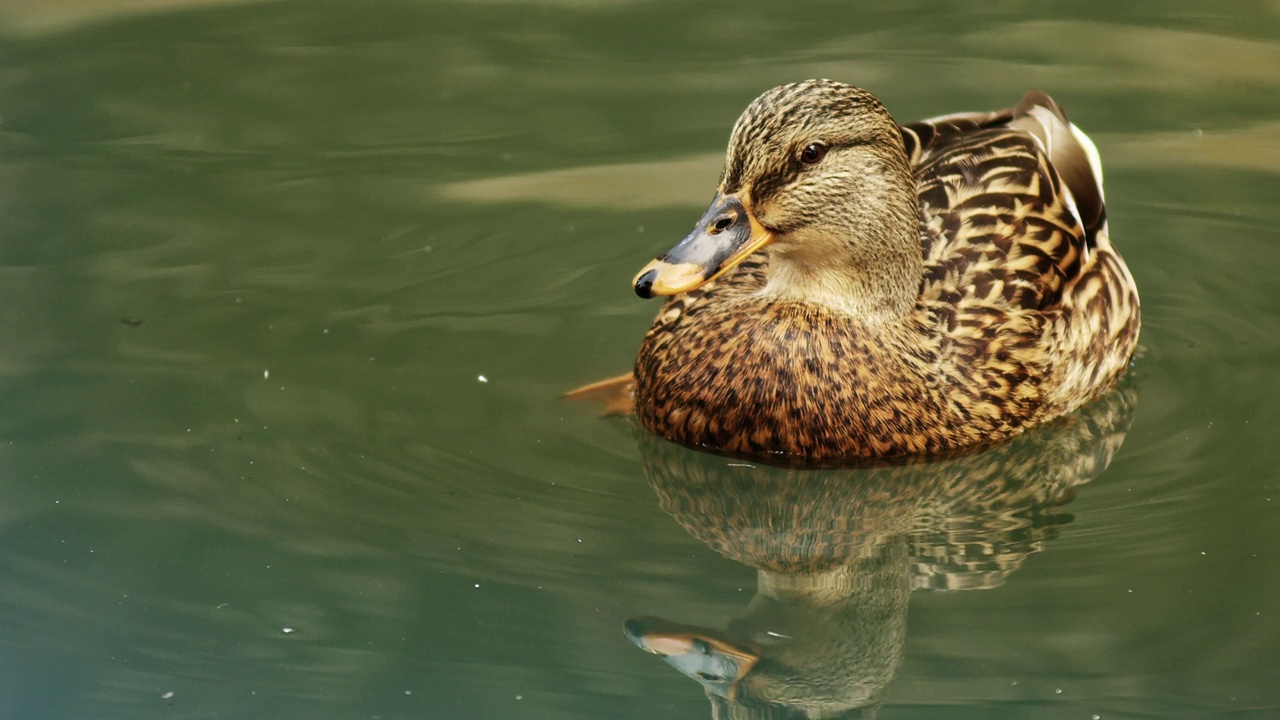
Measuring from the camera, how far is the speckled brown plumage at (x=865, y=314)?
535cm

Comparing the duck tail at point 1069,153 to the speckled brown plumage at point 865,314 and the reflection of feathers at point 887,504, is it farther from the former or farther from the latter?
the reflection of feathers at point 887,504

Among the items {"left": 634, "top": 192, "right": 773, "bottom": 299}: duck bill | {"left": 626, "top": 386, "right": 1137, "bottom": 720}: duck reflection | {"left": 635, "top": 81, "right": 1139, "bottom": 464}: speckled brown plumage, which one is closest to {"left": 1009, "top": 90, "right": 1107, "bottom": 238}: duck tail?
{"left": 635, "top": 81, "right": 1139, "bottom": 464}: speckled brown plumage

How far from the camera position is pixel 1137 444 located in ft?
18.9

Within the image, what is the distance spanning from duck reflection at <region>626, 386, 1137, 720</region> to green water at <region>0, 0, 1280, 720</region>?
0.01 m

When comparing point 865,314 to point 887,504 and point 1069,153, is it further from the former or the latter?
point 1069,153

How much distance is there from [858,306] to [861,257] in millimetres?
191

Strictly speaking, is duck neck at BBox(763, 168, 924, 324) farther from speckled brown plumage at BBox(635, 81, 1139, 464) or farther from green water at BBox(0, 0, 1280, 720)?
green water at BBox(0, 0, 1280, 720)

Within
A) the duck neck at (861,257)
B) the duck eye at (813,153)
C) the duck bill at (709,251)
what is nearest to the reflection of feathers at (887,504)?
the duck neck at (861,257)

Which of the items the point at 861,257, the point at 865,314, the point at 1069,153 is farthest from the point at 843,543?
the point at 1069,153

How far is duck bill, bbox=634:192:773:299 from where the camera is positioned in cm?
497

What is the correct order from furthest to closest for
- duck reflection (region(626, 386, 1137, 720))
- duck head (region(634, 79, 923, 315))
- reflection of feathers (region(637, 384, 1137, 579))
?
reflection of feathers (region(637, 384, 1137, 579)) < duck head (region(634, 79, 923, 315)) < duck reflection (region(626, 386, 1137, 720))

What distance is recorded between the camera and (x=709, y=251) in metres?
5.09

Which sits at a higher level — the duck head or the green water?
the duck head

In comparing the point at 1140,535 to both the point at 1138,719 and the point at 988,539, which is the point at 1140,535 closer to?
the point at 988,539
